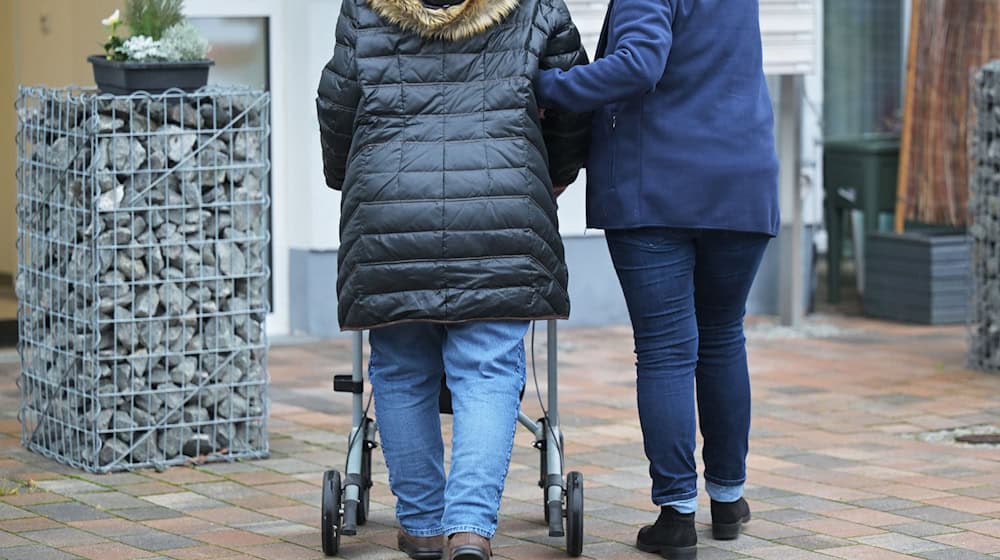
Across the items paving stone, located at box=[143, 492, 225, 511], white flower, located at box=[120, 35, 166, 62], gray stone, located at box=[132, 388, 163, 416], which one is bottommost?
paving stone, located at box=[143, 492, 225, 511]

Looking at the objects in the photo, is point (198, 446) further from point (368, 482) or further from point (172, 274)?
point (368, 482)

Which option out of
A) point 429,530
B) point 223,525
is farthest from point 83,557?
point 429,530

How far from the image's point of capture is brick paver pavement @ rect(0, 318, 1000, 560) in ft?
14.9

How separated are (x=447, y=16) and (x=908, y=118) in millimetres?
5421

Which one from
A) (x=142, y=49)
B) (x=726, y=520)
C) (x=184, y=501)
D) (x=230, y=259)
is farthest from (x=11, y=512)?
(x=726, y=520)

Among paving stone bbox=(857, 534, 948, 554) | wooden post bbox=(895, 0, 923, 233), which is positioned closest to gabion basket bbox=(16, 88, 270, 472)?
paving stone bbox=(857, 534, 948, 554)

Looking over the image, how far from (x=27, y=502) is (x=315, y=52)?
139 inches

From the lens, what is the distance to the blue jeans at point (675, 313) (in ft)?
14.1

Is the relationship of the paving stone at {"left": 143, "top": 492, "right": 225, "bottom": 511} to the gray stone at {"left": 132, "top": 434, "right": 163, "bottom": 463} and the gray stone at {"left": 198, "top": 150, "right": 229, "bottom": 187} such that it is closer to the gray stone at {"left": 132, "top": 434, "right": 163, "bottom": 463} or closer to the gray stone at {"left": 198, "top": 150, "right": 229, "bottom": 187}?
the gray stone at {"left": 132, "top": 434, "right": 163, "bottom": 463}

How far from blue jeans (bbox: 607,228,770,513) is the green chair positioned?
4.87 metres

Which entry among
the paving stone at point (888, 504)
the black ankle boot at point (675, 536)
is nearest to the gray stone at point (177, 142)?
the black ankle boot at point (675, 536)

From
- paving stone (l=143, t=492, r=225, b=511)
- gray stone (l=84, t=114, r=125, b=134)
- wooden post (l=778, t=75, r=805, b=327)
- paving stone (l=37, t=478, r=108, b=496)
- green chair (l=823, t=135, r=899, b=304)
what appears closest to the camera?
paving stone (l=143, t=492, r=225, b=511)

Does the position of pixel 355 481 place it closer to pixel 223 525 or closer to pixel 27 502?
pixel 223 525

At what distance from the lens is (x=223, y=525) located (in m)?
4.74
